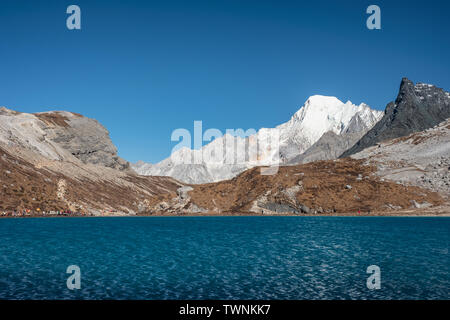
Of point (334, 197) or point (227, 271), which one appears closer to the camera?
point (227, 271)

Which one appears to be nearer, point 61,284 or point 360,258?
point 61,284

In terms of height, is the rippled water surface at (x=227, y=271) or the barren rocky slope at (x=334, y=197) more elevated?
→ the barren rocky slope at (x=334, y=197)

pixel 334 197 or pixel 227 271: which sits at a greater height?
pixel 334 197

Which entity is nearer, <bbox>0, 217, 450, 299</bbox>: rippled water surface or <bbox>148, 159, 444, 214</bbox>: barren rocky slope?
<bbox>0, 217, 450, 299</bbox>: rippled water surface

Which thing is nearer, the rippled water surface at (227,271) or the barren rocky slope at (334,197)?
the rippled water surface at (227,271)

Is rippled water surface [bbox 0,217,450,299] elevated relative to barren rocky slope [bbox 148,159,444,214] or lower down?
lower down
